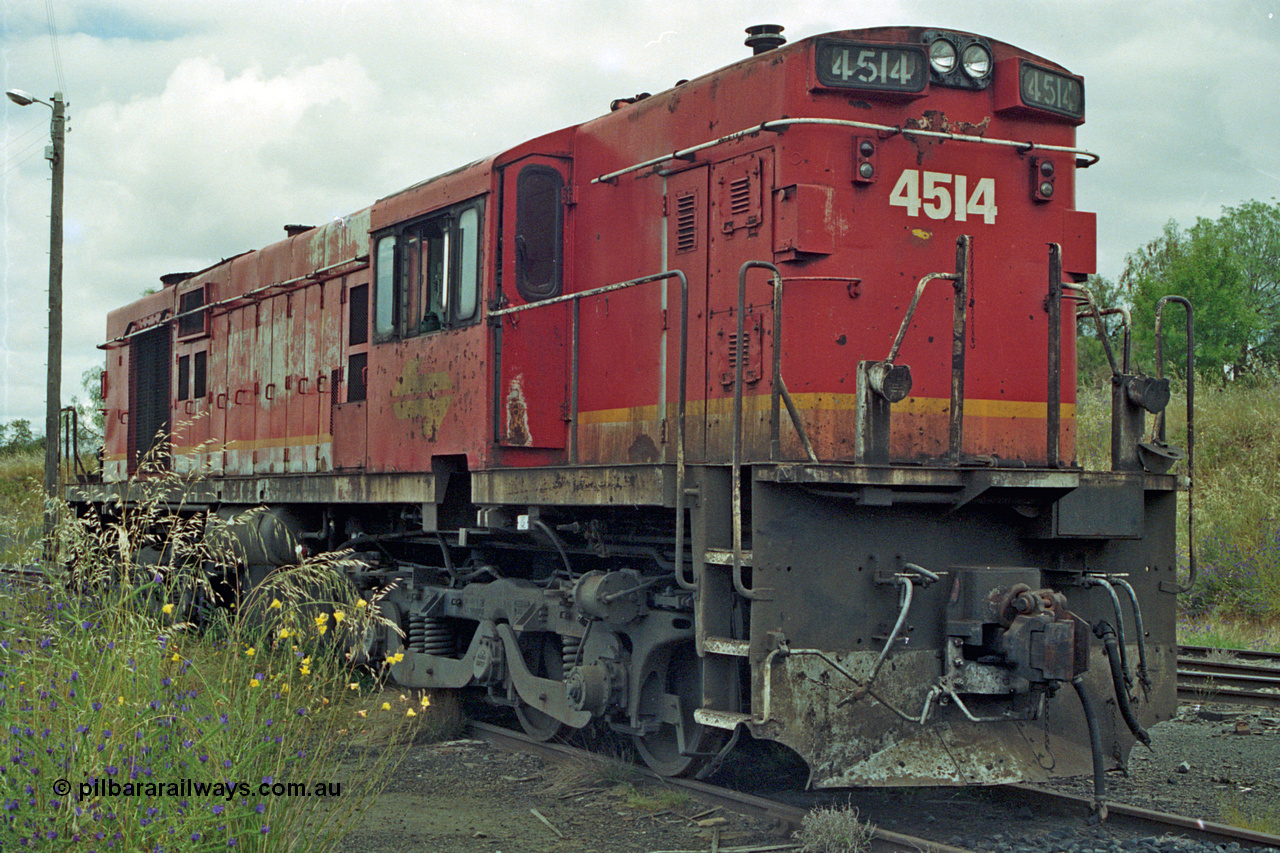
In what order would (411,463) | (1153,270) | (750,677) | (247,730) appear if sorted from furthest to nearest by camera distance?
(1153,270)
(411,463)
(750,677)
(247,730)

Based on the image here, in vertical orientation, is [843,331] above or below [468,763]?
above

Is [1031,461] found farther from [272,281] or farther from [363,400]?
[272,281]

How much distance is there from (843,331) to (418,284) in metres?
3.03

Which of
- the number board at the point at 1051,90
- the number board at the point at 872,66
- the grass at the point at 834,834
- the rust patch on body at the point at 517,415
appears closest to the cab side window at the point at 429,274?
the rust patch on body at the point at 517,415

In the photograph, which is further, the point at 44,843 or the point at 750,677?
the point at 750,677

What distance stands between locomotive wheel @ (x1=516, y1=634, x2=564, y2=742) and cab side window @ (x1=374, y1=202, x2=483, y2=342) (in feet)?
6.40

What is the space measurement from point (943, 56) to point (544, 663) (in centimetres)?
412

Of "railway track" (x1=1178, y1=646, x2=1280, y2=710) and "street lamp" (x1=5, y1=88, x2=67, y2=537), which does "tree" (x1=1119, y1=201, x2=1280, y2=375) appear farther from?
"street lamp" (x1=5, y1=88, x2=67, y2=537)

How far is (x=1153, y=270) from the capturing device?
Result: 32.4 metres

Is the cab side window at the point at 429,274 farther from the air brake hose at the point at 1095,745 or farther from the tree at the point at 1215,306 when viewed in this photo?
the tree at the point at 1215,306

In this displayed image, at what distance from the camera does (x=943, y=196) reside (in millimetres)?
5977

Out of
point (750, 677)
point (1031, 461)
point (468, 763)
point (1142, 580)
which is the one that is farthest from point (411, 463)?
point (1142, 580)

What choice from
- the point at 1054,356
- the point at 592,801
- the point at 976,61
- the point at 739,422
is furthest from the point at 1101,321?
the point at 592,801

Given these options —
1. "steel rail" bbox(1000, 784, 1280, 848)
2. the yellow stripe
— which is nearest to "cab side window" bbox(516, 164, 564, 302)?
the yellow stripe
